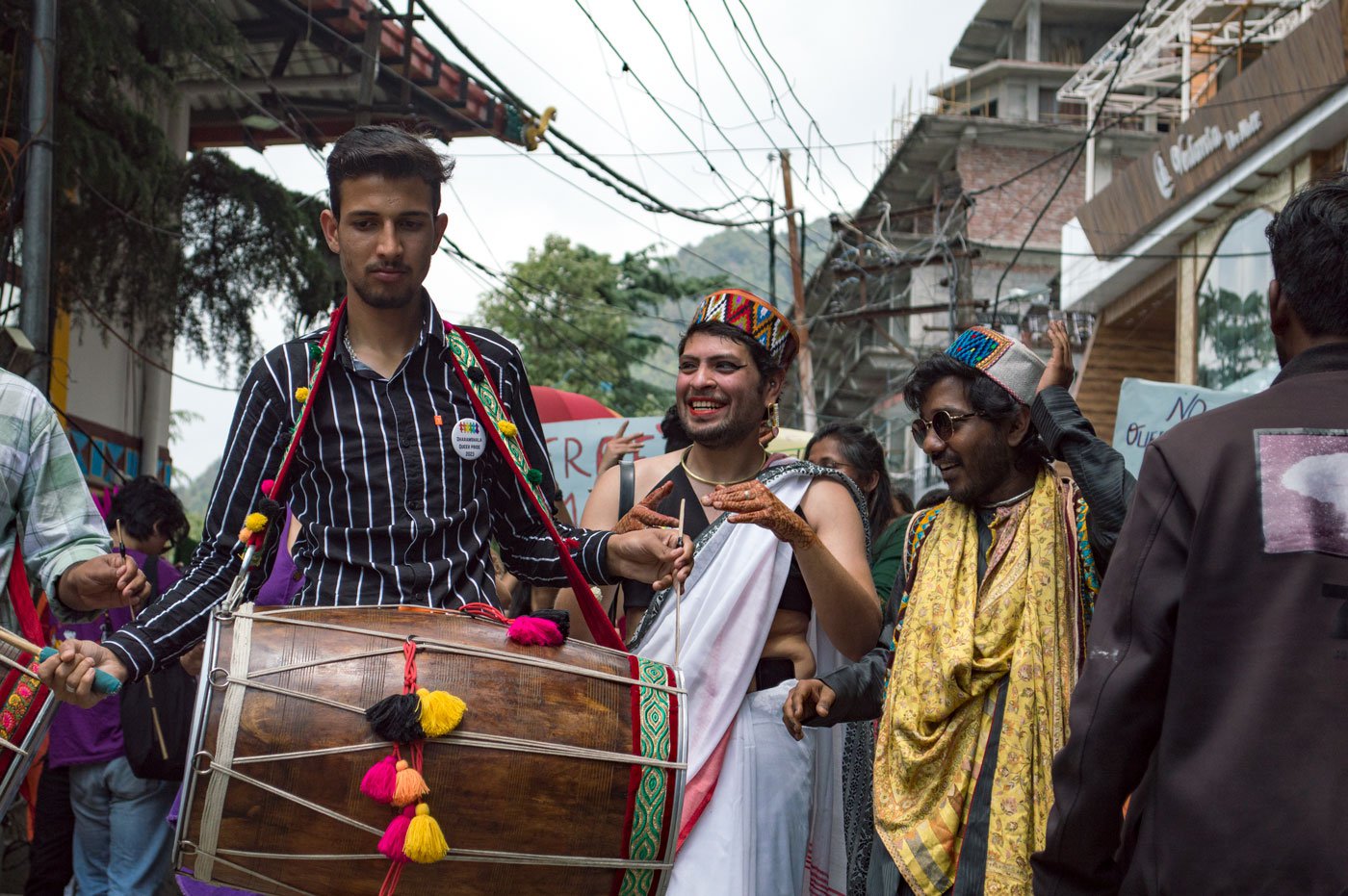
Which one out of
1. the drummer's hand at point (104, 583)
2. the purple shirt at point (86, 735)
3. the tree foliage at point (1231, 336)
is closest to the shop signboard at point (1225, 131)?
the tree foliage at point (1231, 336)

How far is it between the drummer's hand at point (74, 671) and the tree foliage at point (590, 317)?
85.8ft

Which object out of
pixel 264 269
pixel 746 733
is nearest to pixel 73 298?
pixel 264 269

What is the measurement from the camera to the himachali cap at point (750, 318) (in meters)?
3.77

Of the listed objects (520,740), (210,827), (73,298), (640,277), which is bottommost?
(210,827)

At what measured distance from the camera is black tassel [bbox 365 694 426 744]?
234cm

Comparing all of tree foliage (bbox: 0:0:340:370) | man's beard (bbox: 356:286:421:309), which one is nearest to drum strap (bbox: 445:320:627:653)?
man's beard (bbox: 356:286:421:309)

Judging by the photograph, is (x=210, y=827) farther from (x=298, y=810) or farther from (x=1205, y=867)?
(x=1205, y=867)

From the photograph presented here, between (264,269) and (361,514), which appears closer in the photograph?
(361,514)

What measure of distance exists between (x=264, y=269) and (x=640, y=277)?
20.5m

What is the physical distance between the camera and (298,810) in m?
2.39

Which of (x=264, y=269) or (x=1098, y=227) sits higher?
(x=1098, y=227)

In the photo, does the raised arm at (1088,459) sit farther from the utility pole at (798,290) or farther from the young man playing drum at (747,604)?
the utility pole at (798,290)

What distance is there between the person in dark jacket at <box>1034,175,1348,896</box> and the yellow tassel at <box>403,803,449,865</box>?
1021 millimetres

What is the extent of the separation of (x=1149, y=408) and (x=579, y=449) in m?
3.31
